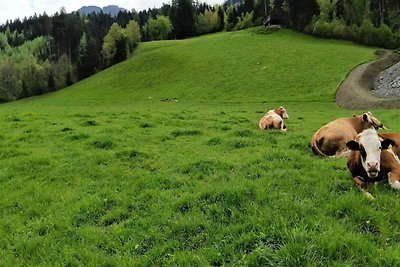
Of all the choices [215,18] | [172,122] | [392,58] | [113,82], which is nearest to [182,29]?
[215,18]

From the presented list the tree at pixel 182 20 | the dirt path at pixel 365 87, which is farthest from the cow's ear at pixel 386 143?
the tree at pixel 182 20

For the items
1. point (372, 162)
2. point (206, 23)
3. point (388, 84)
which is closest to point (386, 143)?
point (372, 162)

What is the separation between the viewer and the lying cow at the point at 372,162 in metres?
8.14

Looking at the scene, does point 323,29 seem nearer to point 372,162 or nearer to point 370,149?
point 370,149

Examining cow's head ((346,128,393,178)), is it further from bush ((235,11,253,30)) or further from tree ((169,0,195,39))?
tree ((169,0,195,39))

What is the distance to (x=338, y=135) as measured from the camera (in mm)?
12109

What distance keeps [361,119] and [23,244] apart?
10724 mm

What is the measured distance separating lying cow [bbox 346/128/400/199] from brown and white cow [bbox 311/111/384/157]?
2.92 metres

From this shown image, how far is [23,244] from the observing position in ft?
25.5

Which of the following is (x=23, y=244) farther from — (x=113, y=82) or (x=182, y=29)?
(x=182, y=29)

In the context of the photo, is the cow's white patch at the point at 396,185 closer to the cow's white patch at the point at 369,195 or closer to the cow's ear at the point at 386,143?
the cow's white patch at the point at 369,195

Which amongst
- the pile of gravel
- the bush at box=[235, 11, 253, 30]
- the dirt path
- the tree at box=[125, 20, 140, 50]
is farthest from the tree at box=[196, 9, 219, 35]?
the pile of gravel

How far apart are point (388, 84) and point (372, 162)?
42235mm

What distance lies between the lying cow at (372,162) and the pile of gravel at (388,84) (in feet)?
116
